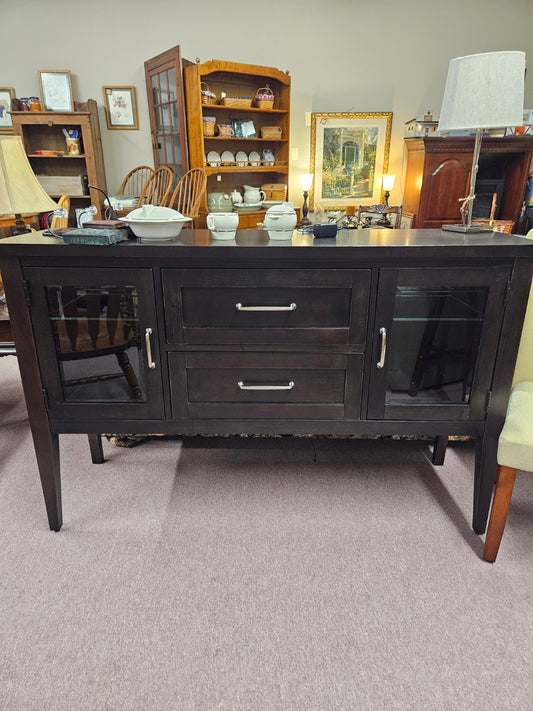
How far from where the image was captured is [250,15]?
4.64 metres

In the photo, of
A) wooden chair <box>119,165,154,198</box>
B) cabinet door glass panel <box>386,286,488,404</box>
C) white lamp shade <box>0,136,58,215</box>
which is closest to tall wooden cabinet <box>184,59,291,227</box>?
wooden chair <box>119,165,154,198</box>

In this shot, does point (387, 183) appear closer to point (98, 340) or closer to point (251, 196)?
point (251, 196)

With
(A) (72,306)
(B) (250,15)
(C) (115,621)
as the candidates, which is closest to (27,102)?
(B) (250,15)

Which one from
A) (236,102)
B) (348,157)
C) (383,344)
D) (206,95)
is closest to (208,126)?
(206,95)

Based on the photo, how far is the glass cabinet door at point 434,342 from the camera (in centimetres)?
129

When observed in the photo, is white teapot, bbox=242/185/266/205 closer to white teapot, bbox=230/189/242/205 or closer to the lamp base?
white teapot, bbox=230/189/242/205

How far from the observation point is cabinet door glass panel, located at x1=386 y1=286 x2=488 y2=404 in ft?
4.36

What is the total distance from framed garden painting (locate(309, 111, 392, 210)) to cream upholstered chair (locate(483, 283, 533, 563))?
4177 millimetres

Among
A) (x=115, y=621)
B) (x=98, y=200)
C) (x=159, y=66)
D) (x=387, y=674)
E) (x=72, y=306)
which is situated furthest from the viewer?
(x=98, y=200)

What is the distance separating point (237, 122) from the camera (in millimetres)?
4707

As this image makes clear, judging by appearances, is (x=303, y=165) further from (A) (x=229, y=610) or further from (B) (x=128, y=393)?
(A) (x=229, y=610)

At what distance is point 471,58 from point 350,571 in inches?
64.5

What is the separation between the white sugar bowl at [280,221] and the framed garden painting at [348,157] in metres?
4.16

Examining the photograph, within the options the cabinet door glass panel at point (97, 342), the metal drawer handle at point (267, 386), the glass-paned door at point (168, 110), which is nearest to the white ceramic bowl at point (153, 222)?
the cabinet door glass panel at point (97, 342)
